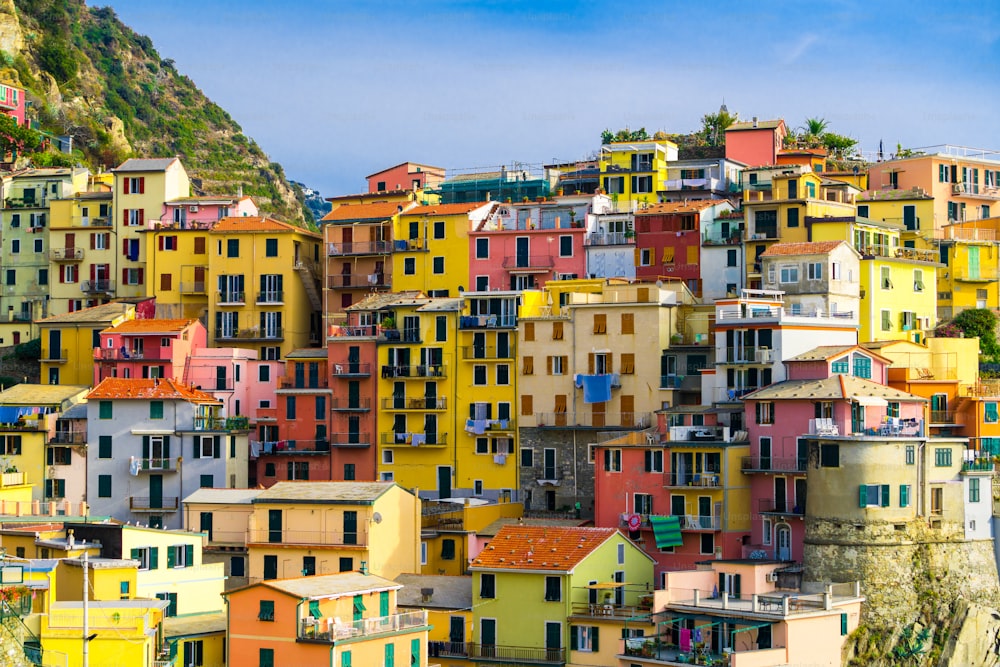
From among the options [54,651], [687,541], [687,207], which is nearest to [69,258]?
[687,207]

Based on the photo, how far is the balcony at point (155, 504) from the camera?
84500 mm

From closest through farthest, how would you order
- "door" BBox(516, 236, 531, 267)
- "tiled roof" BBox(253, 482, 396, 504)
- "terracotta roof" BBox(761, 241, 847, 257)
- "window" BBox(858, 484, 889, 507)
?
"window" BBox(858, 484, 889, 507) → "tiled roof" BBox(253, 482, 396, 504) → "terracotta roof" BBox(761, 241, 847, 257) → "door" BBox(516, 236, 531, 267)

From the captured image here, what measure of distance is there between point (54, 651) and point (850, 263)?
4077 centimetres

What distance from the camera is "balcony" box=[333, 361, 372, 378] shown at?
88.6 metres

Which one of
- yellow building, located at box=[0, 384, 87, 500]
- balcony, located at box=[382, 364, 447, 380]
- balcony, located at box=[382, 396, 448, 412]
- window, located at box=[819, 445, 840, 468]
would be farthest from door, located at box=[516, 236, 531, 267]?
window, located at box=[819, 445, 840, 468]

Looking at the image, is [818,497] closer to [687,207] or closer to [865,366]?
[865,366]

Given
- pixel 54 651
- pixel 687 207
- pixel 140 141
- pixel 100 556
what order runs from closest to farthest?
pixel 54 651 → pixel 100 556 → pixel 687 207 → pixel 140 141

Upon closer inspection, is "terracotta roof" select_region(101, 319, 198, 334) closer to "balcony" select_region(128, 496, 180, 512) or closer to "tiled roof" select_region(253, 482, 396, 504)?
"balcony" select_region(128, 496, 180, 512)

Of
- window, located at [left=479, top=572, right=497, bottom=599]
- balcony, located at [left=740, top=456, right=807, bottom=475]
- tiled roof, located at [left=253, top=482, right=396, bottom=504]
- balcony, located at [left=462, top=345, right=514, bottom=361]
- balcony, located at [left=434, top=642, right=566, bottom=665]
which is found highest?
balcony, located at [left=462, top=345, right=514, bottom=361]

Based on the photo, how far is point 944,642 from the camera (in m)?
71.2

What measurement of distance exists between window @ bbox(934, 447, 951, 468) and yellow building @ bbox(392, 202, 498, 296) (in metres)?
28.0

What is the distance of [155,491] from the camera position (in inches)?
3354

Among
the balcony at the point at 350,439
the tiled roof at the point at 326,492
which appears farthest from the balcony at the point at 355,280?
the tiled roof at the point at 326,492

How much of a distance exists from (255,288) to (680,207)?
21.3 m
